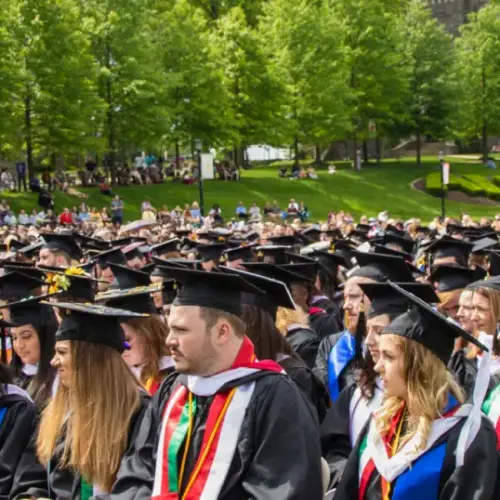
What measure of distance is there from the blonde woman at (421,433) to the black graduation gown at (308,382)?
1390 millimetres

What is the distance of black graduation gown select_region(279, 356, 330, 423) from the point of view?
223 inches

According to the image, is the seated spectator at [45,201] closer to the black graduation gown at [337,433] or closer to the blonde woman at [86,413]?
the blonde woman at [86,413]

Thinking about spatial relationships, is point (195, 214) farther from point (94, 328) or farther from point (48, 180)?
point (94, 328)

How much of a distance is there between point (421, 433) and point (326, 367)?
90.3 inches

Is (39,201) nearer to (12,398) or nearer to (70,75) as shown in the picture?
(70,75)

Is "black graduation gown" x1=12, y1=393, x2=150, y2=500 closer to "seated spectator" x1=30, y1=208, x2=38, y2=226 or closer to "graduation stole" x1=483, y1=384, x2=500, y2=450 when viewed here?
"graduation stole" x1=483, y1=384, x2=500, y2=450

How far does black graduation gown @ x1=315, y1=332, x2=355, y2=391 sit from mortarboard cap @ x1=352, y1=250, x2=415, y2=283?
4.35 ft

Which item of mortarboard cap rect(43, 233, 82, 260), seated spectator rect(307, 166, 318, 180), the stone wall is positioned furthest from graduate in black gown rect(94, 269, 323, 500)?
the stone wall

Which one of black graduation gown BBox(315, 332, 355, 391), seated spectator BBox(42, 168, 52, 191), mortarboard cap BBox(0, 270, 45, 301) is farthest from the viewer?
seated spectator BBox(42, 168, 52, 191)

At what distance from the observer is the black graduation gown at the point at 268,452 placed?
12.2 ft

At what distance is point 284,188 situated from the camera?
4778 cm

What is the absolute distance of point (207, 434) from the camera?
391 cm

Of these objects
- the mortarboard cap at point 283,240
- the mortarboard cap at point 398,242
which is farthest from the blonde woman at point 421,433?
the mortarboard cap at point 283,240

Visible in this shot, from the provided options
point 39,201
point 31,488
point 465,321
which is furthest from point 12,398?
point 39,201
